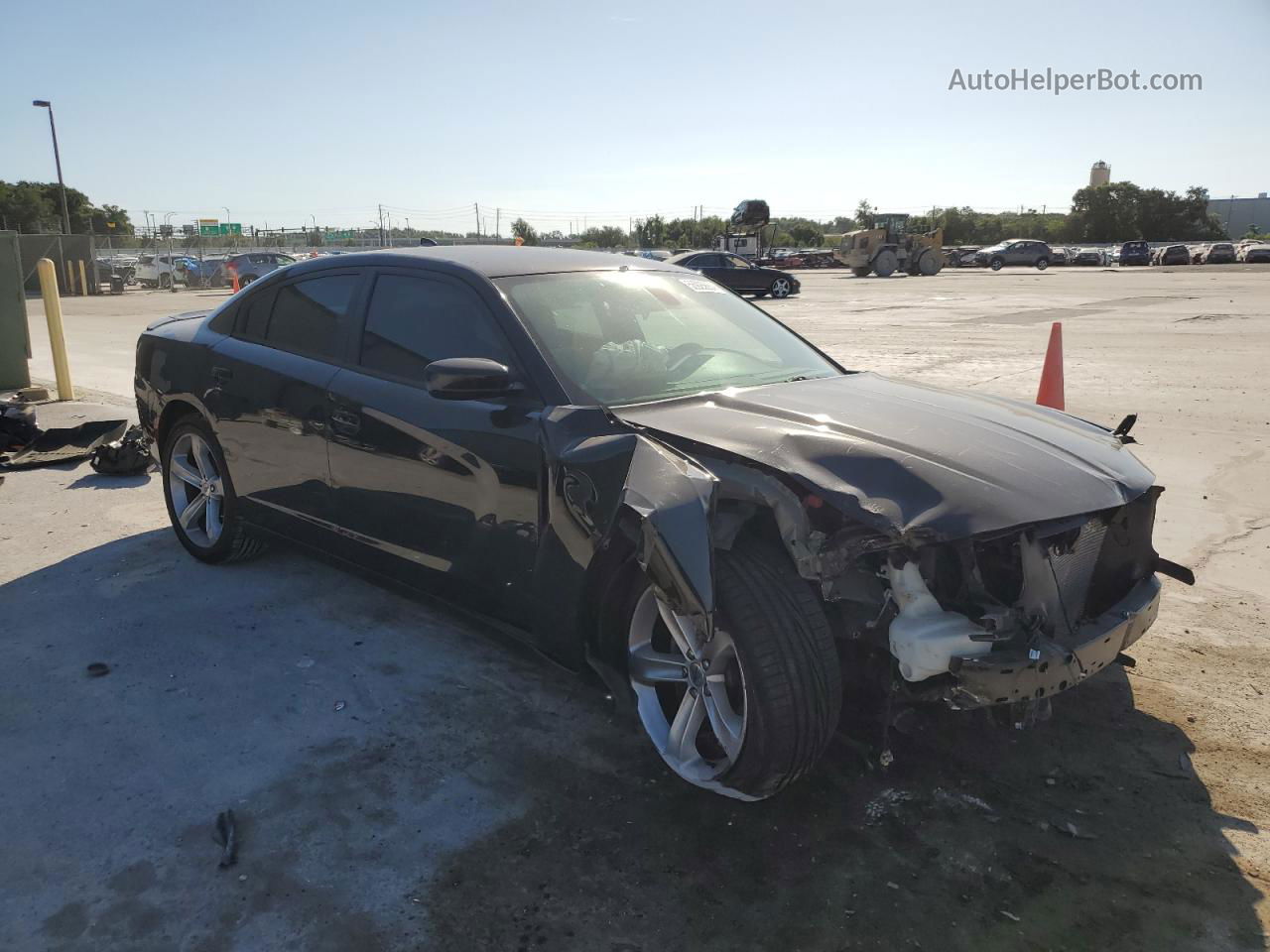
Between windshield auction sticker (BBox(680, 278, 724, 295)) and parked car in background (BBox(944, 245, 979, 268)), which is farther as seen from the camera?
parked car in background (BBox(944, 245, 979, 268))

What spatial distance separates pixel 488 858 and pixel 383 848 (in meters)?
0.32

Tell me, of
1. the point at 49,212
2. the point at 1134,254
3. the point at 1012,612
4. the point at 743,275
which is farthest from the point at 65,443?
the point at 49,212

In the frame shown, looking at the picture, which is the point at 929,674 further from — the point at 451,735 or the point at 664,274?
the point at 664,274

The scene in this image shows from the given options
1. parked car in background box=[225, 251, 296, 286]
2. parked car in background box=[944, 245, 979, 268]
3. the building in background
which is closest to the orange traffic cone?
parked car in background box=[225, 251, 296, 286]

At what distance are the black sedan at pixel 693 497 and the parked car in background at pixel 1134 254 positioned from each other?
57.5m

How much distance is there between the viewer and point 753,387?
348 cm

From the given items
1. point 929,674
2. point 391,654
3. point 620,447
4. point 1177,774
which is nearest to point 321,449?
point 391,654

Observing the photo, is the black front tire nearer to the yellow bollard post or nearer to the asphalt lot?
the asphalt lot

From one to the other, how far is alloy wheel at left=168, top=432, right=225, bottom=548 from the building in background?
334 feet

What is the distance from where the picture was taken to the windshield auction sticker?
4.30 meters

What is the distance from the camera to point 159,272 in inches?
1586

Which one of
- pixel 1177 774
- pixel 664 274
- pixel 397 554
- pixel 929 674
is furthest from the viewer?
pixel 664 274

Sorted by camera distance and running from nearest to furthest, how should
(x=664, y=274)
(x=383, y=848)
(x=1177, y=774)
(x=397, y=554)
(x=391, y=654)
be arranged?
(x=383, y=848) → (x=1177, y=774) → (x=397, y=554) → (x=391, y=654) → (x=664, y=274)

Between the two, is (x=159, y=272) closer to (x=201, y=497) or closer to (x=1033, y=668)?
(x=201, y=497)
